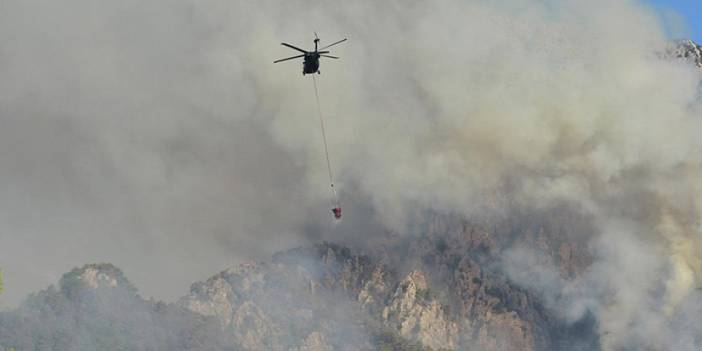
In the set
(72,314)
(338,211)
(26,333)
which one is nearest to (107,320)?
(72,314)

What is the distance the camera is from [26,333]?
176m

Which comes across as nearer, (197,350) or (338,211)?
(338,211)

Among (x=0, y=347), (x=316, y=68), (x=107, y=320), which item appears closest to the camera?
(x=316, y=68)

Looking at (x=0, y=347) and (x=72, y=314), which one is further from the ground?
(x=72, y=314)

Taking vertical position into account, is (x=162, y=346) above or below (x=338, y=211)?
above

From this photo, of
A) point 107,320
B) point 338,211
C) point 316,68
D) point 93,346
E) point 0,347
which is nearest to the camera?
point 316,68

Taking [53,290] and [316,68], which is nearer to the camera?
[316,68]

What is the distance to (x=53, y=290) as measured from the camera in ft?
655

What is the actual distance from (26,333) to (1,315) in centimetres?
558

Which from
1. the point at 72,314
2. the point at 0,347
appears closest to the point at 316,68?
the point at 0,347

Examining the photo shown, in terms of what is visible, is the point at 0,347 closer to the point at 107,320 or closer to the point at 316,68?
the point at 107,320

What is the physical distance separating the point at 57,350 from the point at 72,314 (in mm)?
14001

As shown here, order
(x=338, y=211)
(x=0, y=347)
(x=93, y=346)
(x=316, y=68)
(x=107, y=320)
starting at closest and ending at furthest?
(x=316, y=68), (x=338, y=211), (x=0, y=347), (x=93, y=346), (x=107, y=320)

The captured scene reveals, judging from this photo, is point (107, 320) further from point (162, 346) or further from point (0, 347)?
point (0, 347)
